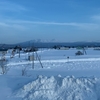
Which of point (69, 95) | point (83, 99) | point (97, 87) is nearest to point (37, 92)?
point (69, 95)

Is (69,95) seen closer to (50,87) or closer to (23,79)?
(50,87)

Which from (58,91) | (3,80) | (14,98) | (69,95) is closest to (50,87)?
(58,91)

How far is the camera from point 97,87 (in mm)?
5863

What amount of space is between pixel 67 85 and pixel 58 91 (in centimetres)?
35

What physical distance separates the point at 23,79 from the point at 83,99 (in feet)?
7.94

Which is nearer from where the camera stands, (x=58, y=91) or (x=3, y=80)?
(x=58, y=91)

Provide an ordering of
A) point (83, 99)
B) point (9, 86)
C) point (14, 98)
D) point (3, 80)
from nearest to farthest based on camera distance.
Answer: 1. point (83, 99)
2. point (14, 98)
3. point (9, 86)
4. point (3, 80)

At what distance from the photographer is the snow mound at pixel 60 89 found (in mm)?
5539

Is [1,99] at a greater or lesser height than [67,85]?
lesser

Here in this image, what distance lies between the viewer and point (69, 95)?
5.52 metres

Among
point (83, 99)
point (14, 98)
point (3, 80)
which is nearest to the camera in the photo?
point (83, 99)

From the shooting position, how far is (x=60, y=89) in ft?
19.1

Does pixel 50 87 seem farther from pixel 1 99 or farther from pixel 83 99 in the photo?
pixel 1 99

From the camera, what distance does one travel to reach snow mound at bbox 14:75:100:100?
5539mm
